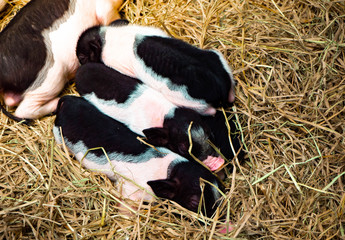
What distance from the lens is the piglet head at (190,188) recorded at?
2.92m

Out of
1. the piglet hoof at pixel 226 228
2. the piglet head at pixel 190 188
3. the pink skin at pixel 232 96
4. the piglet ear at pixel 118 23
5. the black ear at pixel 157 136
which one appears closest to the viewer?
the piglet hoof at pixel 226 228

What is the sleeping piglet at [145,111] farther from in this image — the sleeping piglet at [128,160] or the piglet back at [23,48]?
the piglet back at [23,48]

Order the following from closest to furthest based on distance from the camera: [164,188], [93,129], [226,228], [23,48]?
[226,228] < [164,188] < [93,129] < [23,48]

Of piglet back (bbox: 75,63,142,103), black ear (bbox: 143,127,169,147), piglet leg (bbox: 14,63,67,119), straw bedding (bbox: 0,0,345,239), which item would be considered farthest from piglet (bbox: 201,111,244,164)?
piglet leg (bbox: 14,63,67,119)

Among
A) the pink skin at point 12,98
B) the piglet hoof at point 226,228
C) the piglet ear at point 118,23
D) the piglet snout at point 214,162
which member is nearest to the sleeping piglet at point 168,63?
the piglet ear at point 118,23

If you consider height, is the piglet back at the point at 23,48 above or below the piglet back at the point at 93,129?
above

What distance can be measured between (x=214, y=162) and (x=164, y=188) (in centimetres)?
50

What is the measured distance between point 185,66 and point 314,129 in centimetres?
124

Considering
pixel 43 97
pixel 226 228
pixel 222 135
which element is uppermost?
pixel 43 97

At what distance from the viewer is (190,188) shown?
2963mm

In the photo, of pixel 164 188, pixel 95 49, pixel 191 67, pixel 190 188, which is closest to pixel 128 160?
pixel 164 188

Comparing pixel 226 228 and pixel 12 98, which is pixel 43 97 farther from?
pixel 226 228

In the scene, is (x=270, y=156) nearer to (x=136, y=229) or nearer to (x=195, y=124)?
(x=195, y=124)

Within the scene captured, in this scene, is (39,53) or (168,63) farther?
(39,53)
